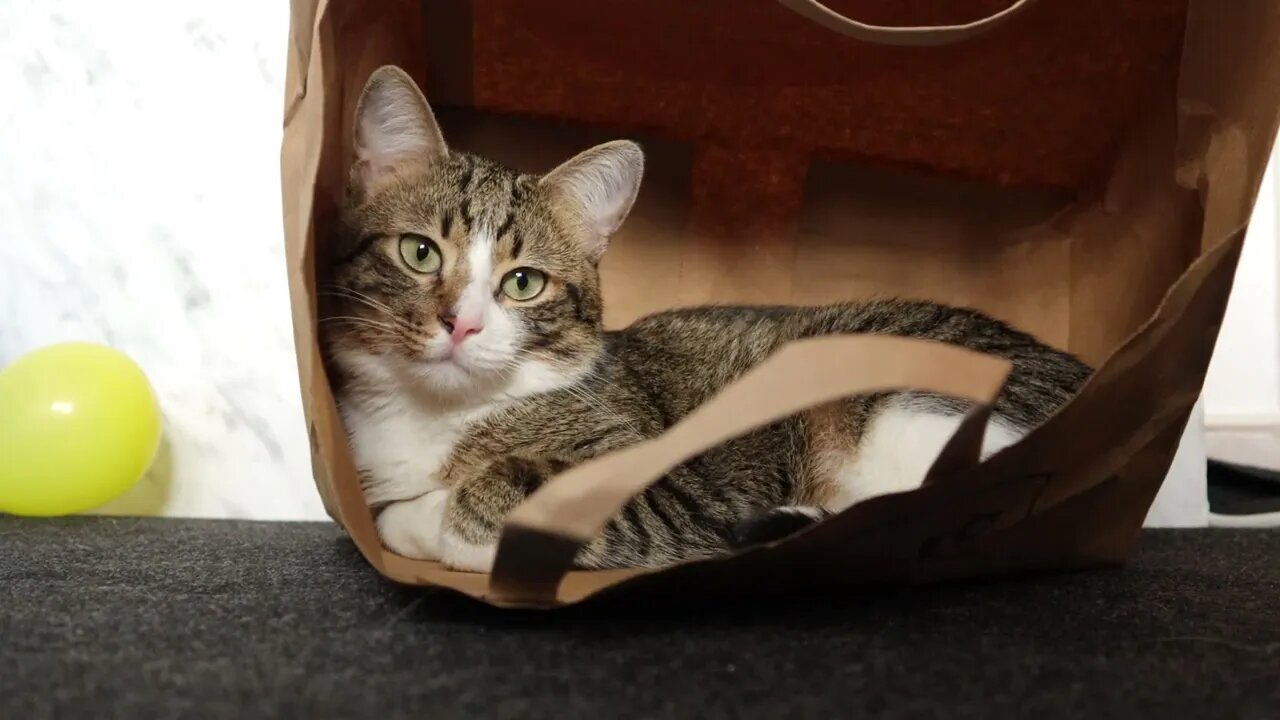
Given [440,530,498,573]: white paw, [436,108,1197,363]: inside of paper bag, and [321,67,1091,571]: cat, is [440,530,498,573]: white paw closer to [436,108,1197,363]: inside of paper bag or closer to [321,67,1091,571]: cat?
[321,67,1091,571]: cat

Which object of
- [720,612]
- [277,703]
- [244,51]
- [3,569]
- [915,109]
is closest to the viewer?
[277,703]

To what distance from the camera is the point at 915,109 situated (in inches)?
48.9

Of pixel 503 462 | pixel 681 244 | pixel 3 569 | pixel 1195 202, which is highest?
pixel 1195 202

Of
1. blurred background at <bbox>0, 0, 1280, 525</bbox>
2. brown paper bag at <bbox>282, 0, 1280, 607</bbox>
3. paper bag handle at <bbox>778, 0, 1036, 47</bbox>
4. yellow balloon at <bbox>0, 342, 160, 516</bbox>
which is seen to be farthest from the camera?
blurred background at <bbox>0, 0, 1280, 525</bbox>

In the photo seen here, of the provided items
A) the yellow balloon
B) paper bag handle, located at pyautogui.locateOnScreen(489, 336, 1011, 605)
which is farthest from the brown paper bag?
the yellow balloon

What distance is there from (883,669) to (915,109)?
861mm

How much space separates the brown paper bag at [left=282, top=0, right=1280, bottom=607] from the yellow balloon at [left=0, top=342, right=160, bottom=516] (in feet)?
1.90

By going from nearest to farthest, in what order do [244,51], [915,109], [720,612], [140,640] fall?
[140,640] → [720,612] → [915,109] → [244,51]

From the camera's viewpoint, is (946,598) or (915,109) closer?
(946,598)

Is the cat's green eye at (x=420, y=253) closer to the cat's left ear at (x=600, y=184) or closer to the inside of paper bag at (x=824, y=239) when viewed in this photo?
the cat's left ear at (x=600, y=184)

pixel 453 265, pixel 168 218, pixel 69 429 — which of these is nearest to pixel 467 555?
pixel 453 265

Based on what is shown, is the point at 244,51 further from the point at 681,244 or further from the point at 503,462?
the point at 503,462

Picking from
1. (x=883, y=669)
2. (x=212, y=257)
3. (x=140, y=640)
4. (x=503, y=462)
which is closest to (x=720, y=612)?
(x=883, y=669)

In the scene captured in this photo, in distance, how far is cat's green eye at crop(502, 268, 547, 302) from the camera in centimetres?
101
